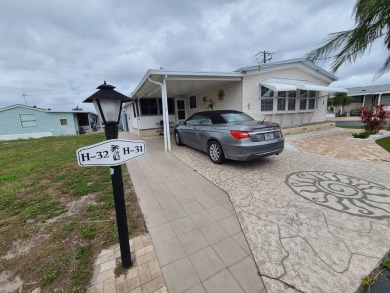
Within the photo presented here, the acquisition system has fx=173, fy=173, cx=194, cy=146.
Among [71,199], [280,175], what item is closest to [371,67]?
[280,175]

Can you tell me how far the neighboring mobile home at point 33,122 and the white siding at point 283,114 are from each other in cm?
2234

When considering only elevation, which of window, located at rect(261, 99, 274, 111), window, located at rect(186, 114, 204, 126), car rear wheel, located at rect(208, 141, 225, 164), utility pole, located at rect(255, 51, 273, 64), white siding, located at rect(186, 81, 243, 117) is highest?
utility pole, located at rect(255, 51, 273, 64)

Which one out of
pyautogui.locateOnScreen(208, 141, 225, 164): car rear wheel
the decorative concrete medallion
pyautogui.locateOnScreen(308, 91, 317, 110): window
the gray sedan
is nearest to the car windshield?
the gray sedan

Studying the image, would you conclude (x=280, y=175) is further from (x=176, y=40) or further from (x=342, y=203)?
(x=176, y=40)

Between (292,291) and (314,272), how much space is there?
0.35 metres

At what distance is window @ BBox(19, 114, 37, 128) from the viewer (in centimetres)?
1870

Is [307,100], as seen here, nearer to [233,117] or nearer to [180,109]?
[233,117]

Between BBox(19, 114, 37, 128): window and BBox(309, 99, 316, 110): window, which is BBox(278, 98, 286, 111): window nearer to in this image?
BBox(309, 99, 316, 110): window

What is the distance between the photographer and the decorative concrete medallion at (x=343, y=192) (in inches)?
105

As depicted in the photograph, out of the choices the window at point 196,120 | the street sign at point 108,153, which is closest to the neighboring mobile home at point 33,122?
the window at point 196,120

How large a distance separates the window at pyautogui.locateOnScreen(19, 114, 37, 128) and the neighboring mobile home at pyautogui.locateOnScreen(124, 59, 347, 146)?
52.6 ft

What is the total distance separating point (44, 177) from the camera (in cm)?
470

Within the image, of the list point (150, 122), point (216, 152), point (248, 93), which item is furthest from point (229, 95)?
point (150, 122)

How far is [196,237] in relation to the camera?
2236mm
